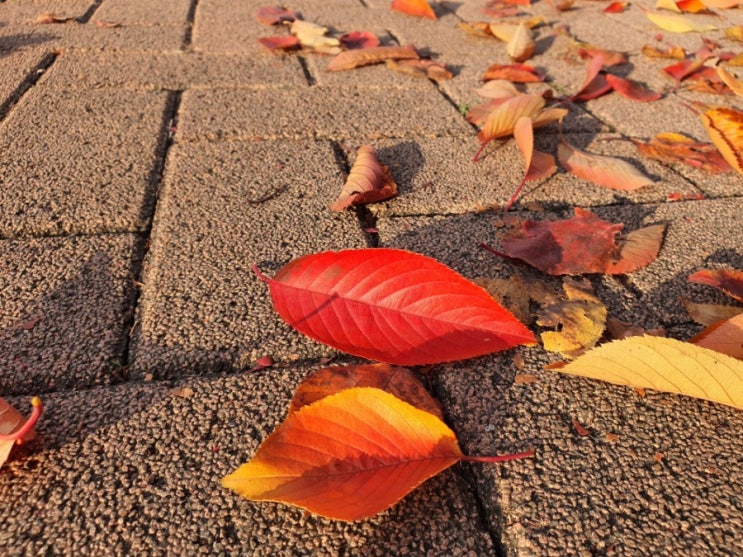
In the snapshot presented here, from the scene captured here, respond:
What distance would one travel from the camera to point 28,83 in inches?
87.7

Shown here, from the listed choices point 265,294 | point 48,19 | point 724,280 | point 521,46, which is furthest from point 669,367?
point 48,19

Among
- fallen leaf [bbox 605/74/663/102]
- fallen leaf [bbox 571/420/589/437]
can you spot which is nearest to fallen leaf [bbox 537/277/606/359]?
fallen leaf [bbox 571/420/589/437]

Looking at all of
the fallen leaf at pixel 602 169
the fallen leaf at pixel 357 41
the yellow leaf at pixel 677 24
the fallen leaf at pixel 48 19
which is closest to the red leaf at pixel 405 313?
the fallen leaf at pixel 602 169

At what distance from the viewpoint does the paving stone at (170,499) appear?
33.1 inches

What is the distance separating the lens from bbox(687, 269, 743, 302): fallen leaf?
1.30 metres

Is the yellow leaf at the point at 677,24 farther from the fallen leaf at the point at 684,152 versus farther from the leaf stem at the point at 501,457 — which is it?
the leaf stem at the point at 501,457

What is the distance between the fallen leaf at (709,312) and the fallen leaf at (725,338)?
0.45 ft

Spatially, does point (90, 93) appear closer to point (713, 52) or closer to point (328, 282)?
point (328, 282)

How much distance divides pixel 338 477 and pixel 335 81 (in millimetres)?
1893

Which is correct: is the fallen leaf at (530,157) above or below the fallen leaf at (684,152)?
above

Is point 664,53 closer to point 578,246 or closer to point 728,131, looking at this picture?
point 728,131

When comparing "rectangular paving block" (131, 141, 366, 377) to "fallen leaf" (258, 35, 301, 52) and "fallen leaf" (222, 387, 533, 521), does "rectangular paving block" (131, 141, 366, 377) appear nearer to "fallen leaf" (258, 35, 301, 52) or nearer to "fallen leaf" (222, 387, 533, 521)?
"fallen leaf" (222, 387, 533, 521)

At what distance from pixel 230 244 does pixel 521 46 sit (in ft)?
6.39

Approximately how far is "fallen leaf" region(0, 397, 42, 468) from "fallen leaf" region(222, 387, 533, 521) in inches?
12.2
